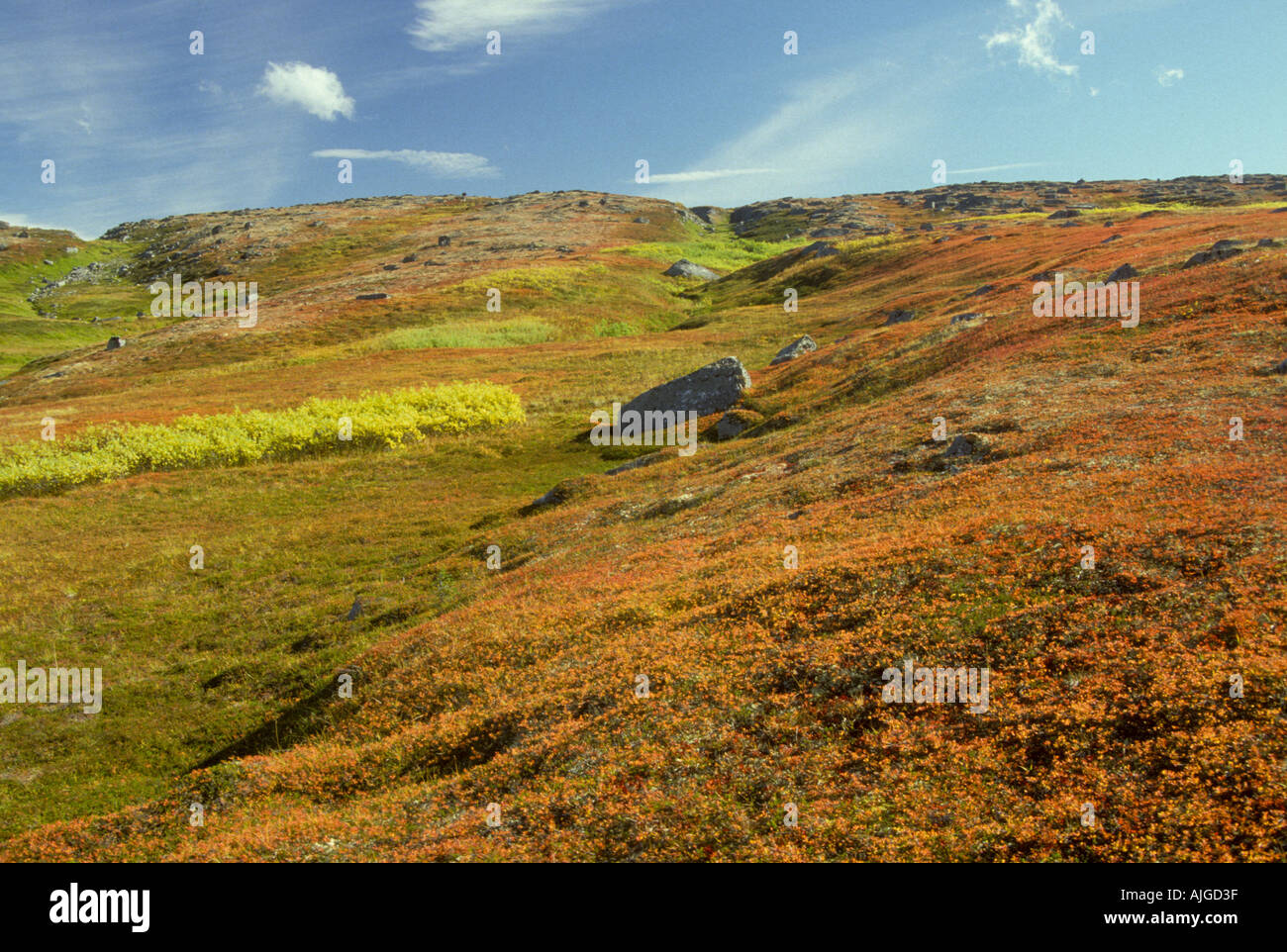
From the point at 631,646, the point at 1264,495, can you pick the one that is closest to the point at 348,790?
the point at 631,646

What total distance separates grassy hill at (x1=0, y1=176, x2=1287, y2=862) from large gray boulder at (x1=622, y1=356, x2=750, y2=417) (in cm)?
331

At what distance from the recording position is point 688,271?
140 m

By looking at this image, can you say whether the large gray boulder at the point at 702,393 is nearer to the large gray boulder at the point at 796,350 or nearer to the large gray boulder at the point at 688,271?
the large gray boulder at the point at 796,350

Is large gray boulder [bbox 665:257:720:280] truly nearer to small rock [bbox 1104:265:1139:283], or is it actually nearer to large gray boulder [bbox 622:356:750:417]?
large gray boulder [bbox 622:356:750:417]

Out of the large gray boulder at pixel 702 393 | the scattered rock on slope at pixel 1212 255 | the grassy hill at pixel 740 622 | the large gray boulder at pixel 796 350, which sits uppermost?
the scattered rock on slope at pixel 1212 255

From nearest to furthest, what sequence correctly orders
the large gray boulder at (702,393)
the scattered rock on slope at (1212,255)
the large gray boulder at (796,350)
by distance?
1. the scattered rock on slope at (1212,255)
2. the large gray boulder at (702,393)
3. the large gray boulder at (796,350)

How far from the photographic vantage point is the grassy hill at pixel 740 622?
9898 mm

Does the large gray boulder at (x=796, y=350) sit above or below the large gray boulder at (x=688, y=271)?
below

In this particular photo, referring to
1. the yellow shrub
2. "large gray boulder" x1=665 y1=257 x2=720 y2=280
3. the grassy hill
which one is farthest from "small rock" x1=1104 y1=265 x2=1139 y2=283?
"large gray boulder" x1=665 y1=257 x2=720 y2=280

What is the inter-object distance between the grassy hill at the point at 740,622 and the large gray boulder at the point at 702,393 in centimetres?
331

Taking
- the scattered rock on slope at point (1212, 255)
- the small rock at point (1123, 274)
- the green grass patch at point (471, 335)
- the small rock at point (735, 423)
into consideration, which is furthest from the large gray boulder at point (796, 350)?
the green grass patch at point (471, 335)

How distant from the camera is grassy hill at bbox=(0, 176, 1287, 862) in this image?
990cm
